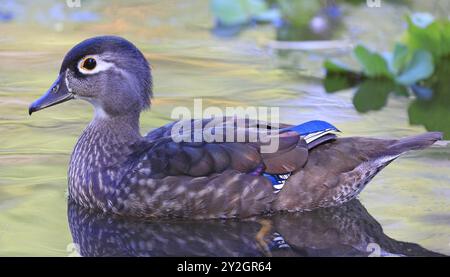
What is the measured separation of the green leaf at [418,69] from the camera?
27.6ft

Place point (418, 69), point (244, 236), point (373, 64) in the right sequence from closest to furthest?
point (244, 236), point (418, 69), point (373, 64)

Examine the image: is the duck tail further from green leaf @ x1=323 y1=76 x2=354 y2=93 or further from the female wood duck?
green leaf @ x1=323 y1=76 x2=354 y2=93

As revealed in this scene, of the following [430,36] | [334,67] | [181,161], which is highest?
[430,36]

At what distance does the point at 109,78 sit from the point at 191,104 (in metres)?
1.56

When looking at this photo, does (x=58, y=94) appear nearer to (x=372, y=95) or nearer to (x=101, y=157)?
(x=101, y=157)

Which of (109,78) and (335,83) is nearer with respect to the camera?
(109,78)

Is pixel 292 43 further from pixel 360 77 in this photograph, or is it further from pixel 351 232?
pixel 351 232

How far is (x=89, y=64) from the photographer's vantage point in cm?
607

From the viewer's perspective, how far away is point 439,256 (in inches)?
200

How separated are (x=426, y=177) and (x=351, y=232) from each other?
2.82 ft

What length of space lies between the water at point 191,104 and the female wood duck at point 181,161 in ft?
0.34

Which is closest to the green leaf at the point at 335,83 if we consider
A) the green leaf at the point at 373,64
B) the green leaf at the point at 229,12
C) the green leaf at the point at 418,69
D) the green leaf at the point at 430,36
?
the green leaf at the point at 373,64

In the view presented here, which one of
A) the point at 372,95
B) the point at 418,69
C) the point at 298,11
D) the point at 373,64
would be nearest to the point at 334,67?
the point at 373,64
